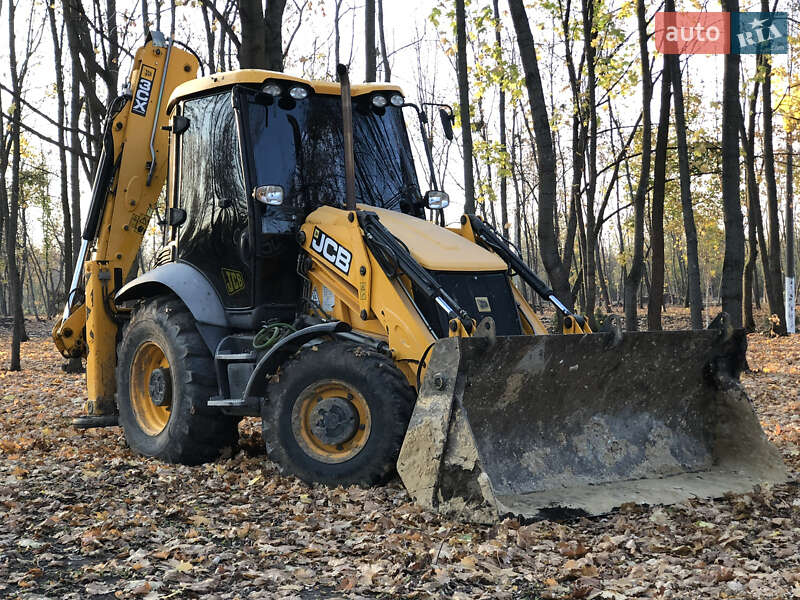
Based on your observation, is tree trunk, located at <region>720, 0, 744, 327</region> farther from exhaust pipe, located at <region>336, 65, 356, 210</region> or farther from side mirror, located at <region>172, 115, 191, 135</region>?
side mirror, located at <region>172, 115, 191, 135</region>

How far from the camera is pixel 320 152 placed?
7.35 meters


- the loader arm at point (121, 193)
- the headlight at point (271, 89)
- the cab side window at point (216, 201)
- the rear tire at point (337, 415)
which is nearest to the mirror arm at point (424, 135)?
the headlight at point (271, 89)

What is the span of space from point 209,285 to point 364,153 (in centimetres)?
183

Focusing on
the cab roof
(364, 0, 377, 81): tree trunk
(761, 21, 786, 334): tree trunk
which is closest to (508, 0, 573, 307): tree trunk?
the cab roof

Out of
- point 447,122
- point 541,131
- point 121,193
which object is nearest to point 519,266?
point 447,122

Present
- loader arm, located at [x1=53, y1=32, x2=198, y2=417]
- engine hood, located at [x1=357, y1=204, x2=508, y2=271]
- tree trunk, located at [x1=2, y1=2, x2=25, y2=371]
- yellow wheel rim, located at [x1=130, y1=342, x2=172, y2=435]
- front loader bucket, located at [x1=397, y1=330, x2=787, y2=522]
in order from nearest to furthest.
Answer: front loader bucket, located at [x1=397, y1=330, x2=787, y2=522]
engine hood, located at [x1=357, y1=204, x2=508, y2=271]
yellow wheel rim, located at [x1=130, y1=342, x2=172, y2=435]
loader arm, located at [x1=53, y1=32, x2=198, y2=417]
tree trunk, located at [x1=2, y1=2, x2=25, y2=371]

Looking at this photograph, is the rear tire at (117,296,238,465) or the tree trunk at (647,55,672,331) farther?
the tree trunk at (647,55,672,331)

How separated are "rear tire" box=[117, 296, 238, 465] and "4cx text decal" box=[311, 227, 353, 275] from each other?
4.67ft

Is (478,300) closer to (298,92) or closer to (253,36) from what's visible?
(298,92)

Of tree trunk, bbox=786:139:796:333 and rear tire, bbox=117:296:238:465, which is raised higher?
tree trunk, bbox=786:139:796:333

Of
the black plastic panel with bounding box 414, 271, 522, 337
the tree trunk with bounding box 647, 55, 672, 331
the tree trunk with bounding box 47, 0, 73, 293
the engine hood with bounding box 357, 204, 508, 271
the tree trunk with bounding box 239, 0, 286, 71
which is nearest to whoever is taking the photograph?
the black plastic panel with bounding box 414, 271, 522, 337

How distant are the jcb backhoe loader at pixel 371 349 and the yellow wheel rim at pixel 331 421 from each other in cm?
1

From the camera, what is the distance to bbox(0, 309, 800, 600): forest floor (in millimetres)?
4289
